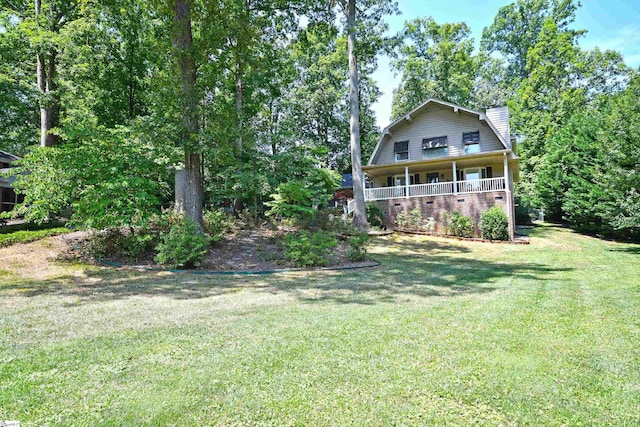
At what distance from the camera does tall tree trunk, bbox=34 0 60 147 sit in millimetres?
14141

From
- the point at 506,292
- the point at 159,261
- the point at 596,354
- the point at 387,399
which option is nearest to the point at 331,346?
the point at 387,399

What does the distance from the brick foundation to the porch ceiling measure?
6.79 feet

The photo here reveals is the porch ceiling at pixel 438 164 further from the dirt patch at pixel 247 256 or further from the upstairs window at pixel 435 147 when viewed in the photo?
the dirt patch at pixel 247 256

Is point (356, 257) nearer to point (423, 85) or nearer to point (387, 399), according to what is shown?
point (387, 399)

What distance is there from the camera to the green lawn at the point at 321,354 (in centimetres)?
227

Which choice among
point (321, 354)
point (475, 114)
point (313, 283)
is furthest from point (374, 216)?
point (321, 354)

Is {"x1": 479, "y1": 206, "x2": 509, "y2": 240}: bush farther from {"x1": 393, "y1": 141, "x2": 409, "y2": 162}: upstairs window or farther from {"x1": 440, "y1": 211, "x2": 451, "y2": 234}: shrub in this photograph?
{"x1": 393, "y1": 141, "x2": 409, "y2": 162}: upstairs window

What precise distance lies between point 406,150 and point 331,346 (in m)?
19.4

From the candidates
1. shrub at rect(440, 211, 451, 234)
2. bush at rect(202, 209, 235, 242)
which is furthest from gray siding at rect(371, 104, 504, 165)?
bush at rect(202, 209, 235, 242)

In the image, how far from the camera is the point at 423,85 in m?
30.4

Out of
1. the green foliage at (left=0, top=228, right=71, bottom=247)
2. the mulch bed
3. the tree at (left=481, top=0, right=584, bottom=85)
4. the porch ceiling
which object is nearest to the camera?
the green foliage at (left=0, top=228, right=71, bottom=247)

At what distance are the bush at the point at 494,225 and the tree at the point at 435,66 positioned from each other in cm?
1690

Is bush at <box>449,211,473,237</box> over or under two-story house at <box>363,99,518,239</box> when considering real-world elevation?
under

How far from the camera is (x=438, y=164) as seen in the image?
2016 centimetres
